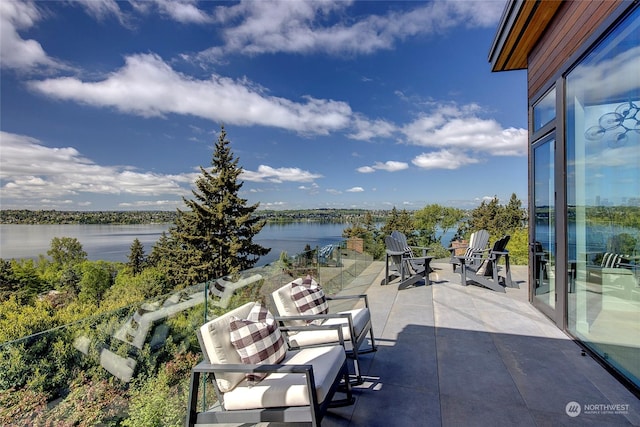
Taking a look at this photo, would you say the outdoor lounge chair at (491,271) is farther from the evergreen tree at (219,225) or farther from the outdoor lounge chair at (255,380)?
the evergreen tree at (219,225)

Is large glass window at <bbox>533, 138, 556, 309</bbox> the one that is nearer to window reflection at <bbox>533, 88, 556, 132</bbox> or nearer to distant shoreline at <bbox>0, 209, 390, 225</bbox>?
window reflection at <bbox>533, 88, 556, 132</bbox>

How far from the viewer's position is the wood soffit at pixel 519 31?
398 centimetres

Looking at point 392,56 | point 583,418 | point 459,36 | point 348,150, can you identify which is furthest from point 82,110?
point 583,418

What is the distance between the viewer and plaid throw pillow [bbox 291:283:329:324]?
117 inches

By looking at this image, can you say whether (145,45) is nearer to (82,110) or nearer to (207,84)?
(207,84)

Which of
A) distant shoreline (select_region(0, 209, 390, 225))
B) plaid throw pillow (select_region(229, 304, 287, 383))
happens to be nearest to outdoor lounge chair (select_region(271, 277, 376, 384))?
plaid throw pillow (select_region(229, 304, 287, 383))

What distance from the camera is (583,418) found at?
2.15 m

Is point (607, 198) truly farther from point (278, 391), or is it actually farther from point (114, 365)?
point (114, 365)

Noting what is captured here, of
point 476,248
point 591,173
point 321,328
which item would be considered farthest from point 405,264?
point 321,328

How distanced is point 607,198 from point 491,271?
11.4ft

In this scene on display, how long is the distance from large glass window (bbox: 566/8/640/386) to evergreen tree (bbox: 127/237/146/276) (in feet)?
146

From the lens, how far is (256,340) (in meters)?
2.06

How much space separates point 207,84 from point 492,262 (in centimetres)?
1749

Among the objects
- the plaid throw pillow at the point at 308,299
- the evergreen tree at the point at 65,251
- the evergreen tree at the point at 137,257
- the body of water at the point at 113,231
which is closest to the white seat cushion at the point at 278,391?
the plaid throw pillow at the point at 308,299
